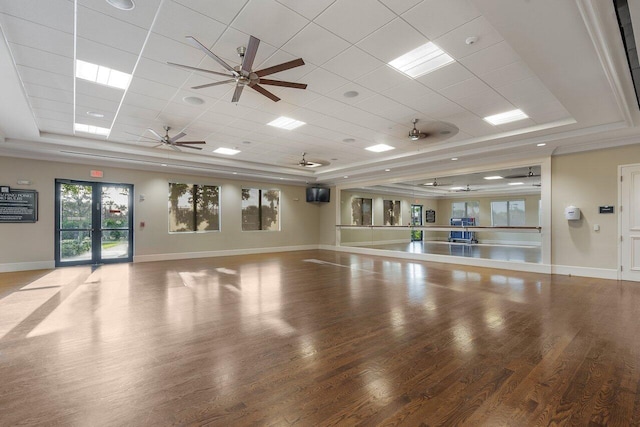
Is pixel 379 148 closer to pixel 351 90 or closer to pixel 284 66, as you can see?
pixel 351 90

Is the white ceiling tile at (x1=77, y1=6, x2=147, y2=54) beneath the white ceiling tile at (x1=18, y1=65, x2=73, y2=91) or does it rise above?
above

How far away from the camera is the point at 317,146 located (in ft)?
24.8

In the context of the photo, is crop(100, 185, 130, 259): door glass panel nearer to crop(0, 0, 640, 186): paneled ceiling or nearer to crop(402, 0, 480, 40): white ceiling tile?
crop(0, 0, 640, 186): paneled ceiling

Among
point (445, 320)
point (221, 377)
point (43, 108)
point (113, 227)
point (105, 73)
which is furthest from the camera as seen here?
point (113, 227)

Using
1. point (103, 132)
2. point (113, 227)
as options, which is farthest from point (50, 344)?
point (113, 227)

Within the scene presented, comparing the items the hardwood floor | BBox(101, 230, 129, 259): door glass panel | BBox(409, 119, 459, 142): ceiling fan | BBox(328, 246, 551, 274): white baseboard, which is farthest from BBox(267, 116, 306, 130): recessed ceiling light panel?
BBox(101, 230, 129, 259): door glass panel

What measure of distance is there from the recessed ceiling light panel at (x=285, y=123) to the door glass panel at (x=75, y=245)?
645cm

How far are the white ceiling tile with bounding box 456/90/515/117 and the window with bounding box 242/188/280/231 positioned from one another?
8.38 meters

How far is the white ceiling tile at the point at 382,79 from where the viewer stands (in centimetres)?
389

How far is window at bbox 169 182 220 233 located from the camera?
978 cm

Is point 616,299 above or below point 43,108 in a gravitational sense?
below

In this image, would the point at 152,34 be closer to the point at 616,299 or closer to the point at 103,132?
the point at 103,132

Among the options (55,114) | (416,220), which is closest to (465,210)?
(416,220)

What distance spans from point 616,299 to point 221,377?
5.82 m
